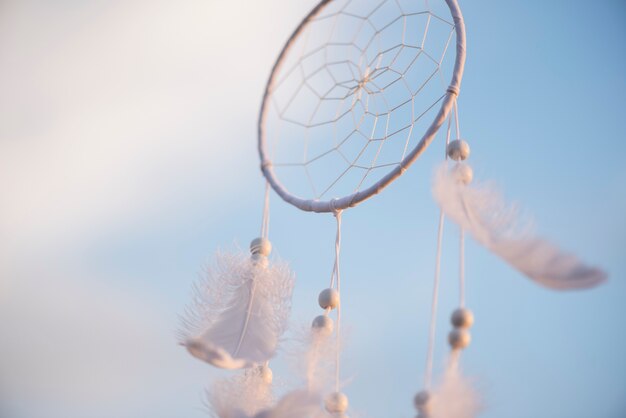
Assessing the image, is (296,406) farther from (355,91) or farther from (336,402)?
(355,91)

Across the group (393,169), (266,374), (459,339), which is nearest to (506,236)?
(459,339)

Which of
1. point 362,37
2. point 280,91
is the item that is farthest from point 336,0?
point 280,91

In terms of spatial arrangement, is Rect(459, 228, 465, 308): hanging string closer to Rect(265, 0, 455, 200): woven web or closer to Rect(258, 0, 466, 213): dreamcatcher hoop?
Rect(258, 0, 466, 213): dreamcatcher hoop

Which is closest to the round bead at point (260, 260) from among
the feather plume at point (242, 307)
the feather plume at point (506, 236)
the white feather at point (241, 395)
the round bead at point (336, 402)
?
the feather plume at point (242, 307)

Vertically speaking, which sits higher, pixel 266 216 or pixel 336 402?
pixel 266 216

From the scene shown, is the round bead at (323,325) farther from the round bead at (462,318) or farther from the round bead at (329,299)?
the round bead at (462,318)

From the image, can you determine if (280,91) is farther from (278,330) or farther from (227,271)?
(278,330)
